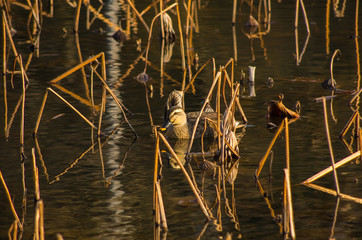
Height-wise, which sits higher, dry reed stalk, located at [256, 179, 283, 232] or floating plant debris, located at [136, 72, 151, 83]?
→ floating plant debris, located at [136, 72, 151, 83]

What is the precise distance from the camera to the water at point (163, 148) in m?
5.65

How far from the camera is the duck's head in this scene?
8336 mm

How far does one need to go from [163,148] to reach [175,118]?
1.44ft

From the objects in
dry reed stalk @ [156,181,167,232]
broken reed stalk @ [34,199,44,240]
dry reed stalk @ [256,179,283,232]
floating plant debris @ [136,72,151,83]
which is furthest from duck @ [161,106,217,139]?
broken reed stalk @ [34,199,44,240]

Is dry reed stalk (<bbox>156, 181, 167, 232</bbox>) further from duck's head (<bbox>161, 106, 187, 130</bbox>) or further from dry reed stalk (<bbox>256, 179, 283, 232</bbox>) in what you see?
duck's head (<bbox>161, 106, 187, 130</bbox>)

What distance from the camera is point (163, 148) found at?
8.14 metres

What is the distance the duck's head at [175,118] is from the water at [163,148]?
0.88 feet

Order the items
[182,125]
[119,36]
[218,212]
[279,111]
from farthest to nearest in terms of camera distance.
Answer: [119,36] < [279,111] < [182,125] < [218,212]

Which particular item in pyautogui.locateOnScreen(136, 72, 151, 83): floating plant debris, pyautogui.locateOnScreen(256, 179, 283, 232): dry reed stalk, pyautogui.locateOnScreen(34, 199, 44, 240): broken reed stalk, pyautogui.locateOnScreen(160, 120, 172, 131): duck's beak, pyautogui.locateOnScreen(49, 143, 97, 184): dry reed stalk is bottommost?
pyautogui.locateOnScreen(256, 179, 283, 232): dry reed stalk

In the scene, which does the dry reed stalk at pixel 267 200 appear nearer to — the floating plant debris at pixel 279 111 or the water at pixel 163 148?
the water at pixel 163 148

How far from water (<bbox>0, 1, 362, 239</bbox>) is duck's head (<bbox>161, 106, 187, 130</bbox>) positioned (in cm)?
27

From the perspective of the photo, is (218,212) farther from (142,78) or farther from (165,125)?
(142,78)

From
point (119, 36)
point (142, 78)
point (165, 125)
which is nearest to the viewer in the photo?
point (165, 125)

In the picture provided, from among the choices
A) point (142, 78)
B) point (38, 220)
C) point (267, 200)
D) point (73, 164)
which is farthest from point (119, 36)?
point (38, 220)
